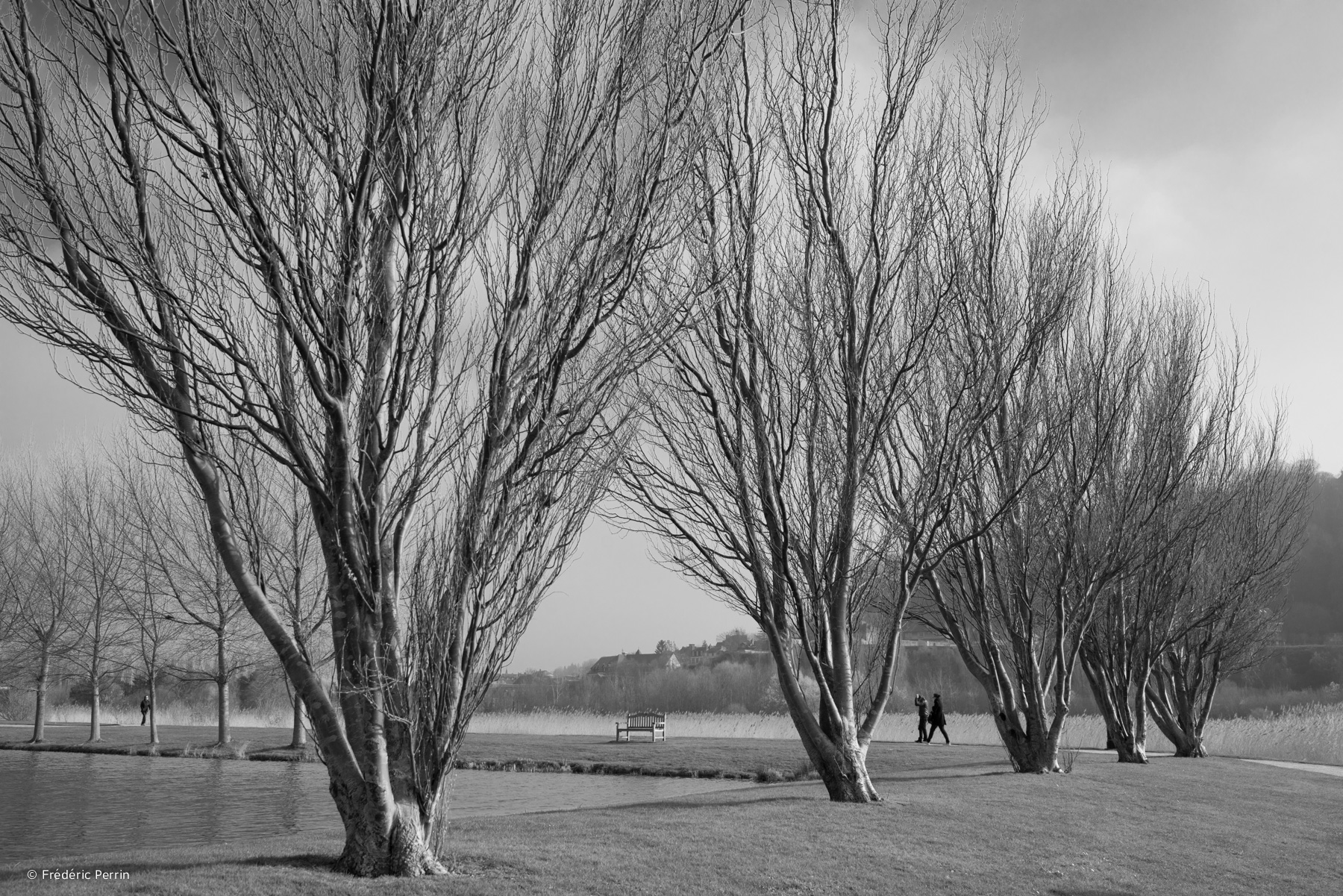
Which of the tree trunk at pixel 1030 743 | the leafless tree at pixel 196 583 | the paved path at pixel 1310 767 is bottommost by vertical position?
the paved path at pixel 1310 767

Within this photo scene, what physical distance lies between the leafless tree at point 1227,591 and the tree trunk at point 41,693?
28.7m

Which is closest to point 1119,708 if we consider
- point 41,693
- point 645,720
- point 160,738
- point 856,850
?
point 645,720

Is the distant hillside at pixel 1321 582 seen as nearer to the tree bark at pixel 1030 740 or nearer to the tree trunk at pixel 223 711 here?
the tree bark at pixel 1030 740

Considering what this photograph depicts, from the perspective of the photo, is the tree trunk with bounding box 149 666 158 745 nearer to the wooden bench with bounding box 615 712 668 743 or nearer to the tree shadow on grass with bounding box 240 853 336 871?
the wooden bench with bounding box 615 712 668 743

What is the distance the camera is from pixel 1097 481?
17.5m

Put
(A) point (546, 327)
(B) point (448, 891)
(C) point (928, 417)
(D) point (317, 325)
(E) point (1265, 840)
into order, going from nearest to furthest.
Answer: (B) point (448, 891), (D) point (317, 325), (A) point (546, 327), (E) point (1265, 840), (C) point (928, 417)

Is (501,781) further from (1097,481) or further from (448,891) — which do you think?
(1097,481)

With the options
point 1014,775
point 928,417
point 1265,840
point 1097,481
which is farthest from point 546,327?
point 1097,481

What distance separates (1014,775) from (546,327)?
11.4 metres

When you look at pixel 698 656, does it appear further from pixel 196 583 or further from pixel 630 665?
pixel 196 583

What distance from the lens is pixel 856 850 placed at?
779cm

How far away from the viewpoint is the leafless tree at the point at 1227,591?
70.2ft

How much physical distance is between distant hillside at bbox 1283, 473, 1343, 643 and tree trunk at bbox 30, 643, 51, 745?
75241mm

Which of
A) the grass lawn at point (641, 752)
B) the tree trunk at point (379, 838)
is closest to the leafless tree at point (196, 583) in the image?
the grass lawn at point (641, 752)
